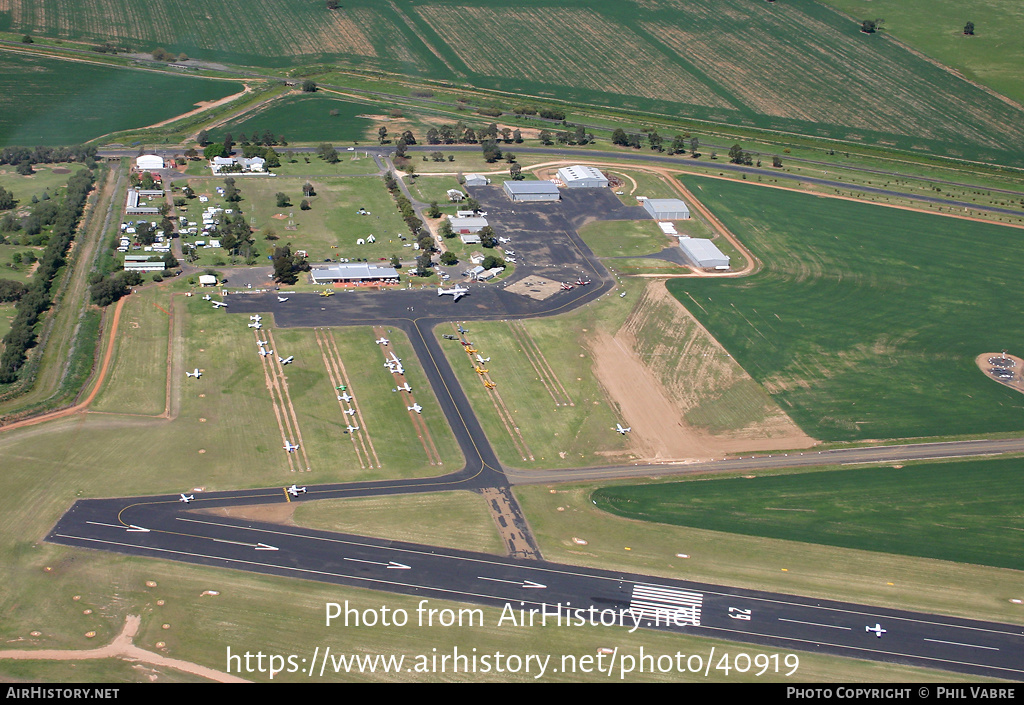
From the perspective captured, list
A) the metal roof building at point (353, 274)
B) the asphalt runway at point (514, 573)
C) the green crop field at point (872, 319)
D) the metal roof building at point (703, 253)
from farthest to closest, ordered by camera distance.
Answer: the metal roof building at point (703, 253), the metal roof building at point (353, 274), the green crop field at point (872, 319), the asphalt runway at point (514, 573)

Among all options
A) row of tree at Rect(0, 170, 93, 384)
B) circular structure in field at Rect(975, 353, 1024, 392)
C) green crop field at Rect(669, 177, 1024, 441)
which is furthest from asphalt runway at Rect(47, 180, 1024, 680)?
row of tree at Rect(0, 170, 93, 384)

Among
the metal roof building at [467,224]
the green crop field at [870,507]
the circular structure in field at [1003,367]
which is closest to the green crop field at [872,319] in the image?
the circular structure in field at [1003,367]

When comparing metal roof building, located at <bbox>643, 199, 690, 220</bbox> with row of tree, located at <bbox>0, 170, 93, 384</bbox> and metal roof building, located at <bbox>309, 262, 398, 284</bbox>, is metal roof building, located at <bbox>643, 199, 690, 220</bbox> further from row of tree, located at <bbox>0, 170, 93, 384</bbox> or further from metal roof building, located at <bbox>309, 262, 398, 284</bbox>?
row of tree, located at <bbox>0, 170, 93, 384</bbox>

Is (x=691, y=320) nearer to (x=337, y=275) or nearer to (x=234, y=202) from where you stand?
(x=337, y=275)

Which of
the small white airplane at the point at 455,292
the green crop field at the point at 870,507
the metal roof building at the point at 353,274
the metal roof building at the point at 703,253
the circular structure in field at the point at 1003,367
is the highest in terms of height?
the metal roof building at the point at 353,274

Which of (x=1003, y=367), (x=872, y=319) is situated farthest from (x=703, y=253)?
(x=1003, y=367)

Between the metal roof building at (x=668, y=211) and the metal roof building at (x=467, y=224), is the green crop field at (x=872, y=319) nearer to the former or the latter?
the metal roof building at (x=668, y=211)
